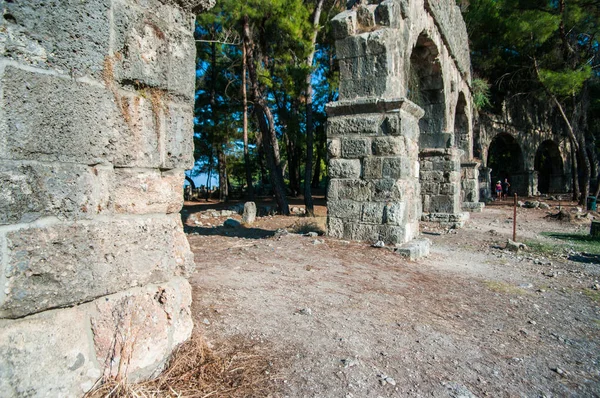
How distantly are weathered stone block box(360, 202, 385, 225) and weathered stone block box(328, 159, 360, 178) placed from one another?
1.60 ft

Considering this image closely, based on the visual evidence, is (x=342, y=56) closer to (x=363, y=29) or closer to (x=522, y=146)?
(x=363, y=29)

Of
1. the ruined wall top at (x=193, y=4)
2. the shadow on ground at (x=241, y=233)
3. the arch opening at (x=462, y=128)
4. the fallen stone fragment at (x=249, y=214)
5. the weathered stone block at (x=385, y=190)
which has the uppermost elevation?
the arch opening at (x=462, y=128)

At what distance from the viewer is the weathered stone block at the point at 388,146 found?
19.0ft

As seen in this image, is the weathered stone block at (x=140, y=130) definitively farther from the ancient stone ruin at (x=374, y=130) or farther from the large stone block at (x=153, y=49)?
the ancient stone ruin at (x=374, y=130)

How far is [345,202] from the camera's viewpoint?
609 centimetres

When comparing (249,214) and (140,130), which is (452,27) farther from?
(140,130)

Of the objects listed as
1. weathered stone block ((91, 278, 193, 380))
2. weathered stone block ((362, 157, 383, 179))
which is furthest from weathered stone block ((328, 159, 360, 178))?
weathered stone block ((91, 278, 193, 380))

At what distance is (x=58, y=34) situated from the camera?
1.70m

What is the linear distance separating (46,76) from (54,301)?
93 cm

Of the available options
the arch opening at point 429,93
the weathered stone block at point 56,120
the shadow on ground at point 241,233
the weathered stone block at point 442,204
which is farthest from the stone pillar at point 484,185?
the weathered stone block at point 56,120

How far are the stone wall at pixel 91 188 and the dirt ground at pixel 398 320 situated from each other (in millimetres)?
752

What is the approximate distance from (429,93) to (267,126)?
499 centimetres

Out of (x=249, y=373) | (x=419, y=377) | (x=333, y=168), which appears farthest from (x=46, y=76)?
(x=333, y=168)

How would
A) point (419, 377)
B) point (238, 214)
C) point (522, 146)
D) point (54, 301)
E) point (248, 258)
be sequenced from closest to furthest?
point (54, 301) < point (419, 377) < point (248, 258) < point (238, 214) < point (522, 146)
